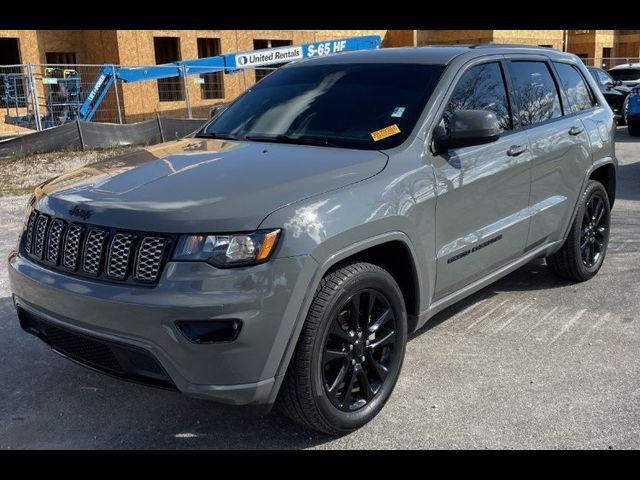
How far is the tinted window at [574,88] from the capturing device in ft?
17.2

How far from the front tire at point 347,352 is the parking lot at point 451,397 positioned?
173 mm

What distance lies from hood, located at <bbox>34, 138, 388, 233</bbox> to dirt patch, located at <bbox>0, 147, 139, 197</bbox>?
26.3ft

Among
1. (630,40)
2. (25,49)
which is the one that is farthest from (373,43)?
(630,40)

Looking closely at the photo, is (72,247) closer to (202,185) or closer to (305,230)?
(202,185)

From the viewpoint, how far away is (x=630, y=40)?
4019cm

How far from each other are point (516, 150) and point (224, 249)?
2.38 meters

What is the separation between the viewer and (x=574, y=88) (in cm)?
540

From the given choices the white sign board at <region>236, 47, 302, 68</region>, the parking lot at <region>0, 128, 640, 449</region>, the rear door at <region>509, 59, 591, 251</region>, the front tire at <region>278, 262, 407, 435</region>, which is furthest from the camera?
the white sign board at <region>236, 47, 302, 68</region>

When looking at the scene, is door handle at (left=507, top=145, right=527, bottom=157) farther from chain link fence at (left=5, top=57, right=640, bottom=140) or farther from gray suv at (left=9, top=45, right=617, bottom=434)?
chain link fence at (left=5, top=57, right=640, bottom=140)

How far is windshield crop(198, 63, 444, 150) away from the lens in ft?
12.5

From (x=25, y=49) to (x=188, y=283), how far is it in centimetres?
2142

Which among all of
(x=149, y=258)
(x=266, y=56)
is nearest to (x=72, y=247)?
(x=149, y=258)

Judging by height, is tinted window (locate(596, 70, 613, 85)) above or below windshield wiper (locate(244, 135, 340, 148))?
below

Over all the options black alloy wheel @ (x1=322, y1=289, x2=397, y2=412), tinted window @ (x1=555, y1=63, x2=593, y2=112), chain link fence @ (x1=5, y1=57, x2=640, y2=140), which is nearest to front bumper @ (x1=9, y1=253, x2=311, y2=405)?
black alloy wheel @ (x1=322, y1=289, x2=397, y2=412)
